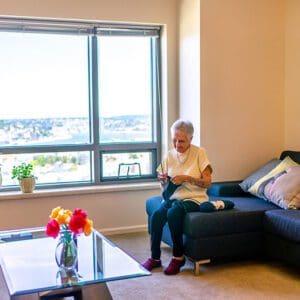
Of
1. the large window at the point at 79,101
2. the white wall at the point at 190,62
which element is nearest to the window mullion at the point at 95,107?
the large window at the point at 79,101

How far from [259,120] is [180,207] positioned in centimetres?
154

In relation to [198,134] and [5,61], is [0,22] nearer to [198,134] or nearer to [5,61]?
[5,61]

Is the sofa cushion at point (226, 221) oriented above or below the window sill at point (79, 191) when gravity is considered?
below

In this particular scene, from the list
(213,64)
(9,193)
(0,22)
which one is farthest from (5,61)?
(213,64)

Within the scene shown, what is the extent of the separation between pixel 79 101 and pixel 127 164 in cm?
79

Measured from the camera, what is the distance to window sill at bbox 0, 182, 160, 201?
430 centimetres

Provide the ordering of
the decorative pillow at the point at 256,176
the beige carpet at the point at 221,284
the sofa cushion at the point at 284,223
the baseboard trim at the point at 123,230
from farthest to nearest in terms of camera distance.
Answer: the baseboard trim at the point at 123,230 < the decorative pillow at the point at 256,176 < the sofa cushion at the point at 284,223 < the beige carpet at the point at 221,284

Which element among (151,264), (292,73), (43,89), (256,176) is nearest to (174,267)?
(151,264)

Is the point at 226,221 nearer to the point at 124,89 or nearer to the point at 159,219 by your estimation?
the point at 159,219

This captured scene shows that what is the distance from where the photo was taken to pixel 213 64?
441 cm

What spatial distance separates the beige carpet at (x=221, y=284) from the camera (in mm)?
3080

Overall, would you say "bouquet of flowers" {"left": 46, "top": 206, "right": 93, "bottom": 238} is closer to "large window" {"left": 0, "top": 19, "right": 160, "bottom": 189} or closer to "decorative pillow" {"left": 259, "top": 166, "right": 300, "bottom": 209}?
"decorative pillow" {"left": 259, "top": 166, "right": 300, "bottom": 209}

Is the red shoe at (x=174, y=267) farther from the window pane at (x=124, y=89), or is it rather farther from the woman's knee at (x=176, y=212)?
the window pane at (x=124, y=89)

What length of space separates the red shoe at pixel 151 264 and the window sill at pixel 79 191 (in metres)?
1.13
